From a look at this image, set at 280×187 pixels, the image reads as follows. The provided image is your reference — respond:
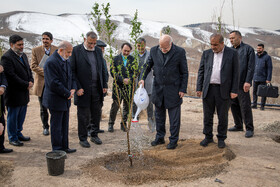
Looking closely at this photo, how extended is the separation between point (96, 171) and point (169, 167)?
1.07 m

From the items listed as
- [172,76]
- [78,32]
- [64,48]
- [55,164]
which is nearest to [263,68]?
[172,76]

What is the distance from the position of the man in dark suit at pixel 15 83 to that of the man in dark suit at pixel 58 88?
91 cm

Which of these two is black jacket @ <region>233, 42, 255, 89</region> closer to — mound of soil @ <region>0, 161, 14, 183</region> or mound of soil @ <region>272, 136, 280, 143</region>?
mound of soil @ <region>272, 136, 280, 143</region>

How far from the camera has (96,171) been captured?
3.29m

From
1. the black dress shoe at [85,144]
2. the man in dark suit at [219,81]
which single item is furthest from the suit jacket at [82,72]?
the man in dark suit at [219,81]

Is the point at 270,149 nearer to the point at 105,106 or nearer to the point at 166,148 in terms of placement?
the point at 166,148

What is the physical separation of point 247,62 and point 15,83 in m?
4.49

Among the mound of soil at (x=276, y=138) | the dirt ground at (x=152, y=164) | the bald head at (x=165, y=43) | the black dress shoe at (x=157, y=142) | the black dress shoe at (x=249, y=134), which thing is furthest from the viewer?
the mound of soil at (x=276, y=138)

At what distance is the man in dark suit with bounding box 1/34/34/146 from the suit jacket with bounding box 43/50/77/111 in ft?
3.15

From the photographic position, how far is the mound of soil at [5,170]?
3055mm

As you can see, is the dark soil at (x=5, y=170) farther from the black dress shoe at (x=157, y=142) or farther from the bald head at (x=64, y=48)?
the black dress shoe at (x=157, y=142)

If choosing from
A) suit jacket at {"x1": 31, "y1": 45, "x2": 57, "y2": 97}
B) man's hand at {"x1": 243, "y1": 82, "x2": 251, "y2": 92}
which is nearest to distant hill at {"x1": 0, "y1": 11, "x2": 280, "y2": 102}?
suit jacket at {"x1": 31, "y1": 45, "x2": 57, "y2": 97}

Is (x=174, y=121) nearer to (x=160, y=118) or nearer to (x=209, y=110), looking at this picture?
(x=160, y=118)

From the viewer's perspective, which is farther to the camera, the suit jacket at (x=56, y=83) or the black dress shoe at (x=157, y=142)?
the black dress shoe at (x=157, y=142)
